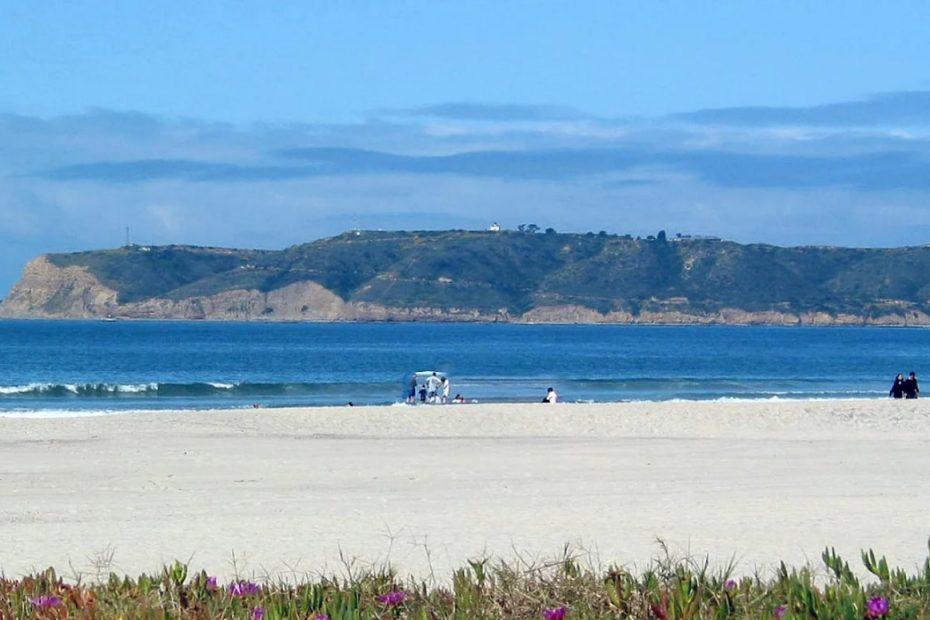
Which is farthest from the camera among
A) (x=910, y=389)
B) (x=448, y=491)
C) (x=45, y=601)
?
(x=910, y=389)

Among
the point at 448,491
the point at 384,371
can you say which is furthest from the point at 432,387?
the point at 384,371

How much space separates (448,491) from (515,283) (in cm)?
14958

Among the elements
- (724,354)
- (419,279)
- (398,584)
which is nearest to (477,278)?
(419,279)

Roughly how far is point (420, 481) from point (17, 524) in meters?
4.64

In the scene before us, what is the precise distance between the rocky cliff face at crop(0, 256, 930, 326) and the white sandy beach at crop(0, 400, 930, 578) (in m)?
131

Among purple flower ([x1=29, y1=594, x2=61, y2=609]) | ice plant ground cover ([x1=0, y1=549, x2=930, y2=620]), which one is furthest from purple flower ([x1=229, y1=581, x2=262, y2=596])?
purple flower ([x1=29, y1=594, x2=61, y2=609])

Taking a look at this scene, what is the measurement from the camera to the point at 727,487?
12891mm

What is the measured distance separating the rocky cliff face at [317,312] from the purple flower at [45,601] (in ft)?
483

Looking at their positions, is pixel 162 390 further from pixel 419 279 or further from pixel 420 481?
pixel 419 279

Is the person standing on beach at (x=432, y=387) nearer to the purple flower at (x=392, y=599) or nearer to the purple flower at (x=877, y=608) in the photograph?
the purple flower at (x=392, y=599)

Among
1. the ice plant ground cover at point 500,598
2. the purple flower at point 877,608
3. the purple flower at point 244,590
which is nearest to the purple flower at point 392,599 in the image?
the ice plant ground cover at point 500,598

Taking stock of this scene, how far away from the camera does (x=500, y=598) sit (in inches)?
178

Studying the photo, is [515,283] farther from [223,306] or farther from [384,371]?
[384,371]

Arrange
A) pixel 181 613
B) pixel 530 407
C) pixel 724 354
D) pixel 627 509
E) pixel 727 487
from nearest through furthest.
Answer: pixel 181 613
pixel 627 509
pixel 727 487
pixel 530 407
pixel 724 354
